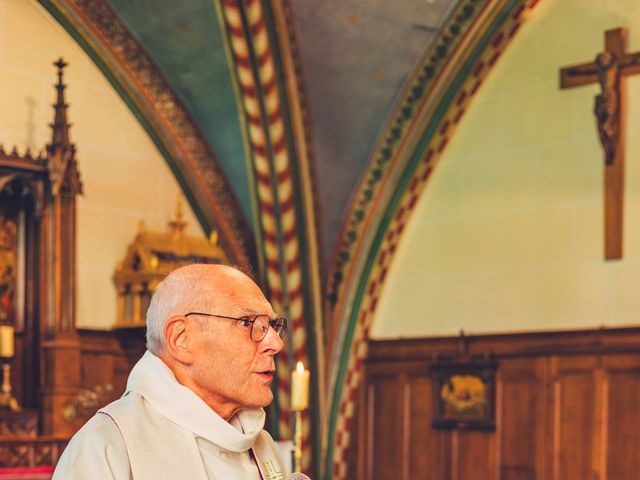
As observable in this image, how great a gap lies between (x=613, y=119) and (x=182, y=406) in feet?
21.2

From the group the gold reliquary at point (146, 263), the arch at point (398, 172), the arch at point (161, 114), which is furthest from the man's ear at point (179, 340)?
the arch at point (398, 172)

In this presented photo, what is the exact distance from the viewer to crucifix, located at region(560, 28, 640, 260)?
8469 mm

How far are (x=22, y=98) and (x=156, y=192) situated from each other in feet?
4.54

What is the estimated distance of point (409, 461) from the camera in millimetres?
9508

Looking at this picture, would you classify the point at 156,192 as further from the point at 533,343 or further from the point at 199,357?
the point at 199,357

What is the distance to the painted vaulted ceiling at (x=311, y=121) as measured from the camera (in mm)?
8703

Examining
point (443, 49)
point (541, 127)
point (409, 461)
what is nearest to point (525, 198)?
point (541, 127)

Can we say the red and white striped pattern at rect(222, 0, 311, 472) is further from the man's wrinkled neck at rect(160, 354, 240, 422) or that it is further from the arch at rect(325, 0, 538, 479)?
the man's wrinkled neck at rect(160, 354, 240, 422)

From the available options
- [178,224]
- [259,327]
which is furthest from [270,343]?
[178,224]

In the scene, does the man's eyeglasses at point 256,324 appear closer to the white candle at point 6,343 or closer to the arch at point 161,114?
the white candle at point 6,343

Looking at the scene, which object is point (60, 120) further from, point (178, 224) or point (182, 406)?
point (182, 406)

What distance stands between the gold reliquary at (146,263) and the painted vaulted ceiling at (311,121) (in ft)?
2.27

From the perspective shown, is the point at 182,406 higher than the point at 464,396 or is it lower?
higher

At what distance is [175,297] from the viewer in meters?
2.67
